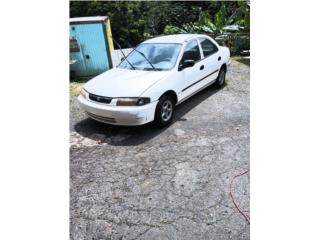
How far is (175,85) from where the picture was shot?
4734 millimetres

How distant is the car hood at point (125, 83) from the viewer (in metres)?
4.26

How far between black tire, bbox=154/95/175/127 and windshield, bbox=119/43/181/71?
0.61m

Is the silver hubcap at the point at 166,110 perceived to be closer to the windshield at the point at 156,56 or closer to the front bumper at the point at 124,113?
the front bumper at the point at 124,113

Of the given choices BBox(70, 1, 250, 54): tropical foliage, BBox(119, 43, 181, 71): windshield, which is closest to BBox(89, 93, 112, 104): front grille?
BBox(119, 43, 181, 71): windshield

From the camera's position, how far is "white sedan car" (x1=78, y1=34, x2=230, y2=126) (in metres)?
4.21

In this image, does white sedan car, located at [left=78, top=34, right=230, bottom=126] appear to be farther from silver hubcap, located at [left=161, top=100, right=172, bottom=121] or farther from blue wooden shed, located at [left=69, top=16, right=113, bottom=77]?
blue wooden shed, located at [left=69, top=16, right=113, bottom=77]

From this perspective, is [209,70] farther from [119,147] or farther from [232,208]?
[232,208]

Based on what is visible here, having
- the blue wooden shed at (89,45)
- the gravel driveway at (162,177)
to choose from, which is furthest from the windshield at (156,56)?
the blue wooden shed at (89,45)

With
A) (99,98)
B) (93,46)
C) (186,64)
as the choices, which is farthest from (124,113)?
(93,46)

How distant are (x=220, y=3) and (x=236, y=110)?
392 inches

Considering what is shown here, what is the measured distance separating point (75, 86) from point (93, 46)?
1.38 metres

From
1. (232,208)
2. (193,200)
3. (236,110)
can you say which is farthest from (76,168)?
(236,110)

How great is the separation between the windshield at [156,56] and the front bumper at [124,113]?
36.7 inches

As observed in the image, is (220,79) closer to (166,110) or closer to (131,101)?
(166,110)
